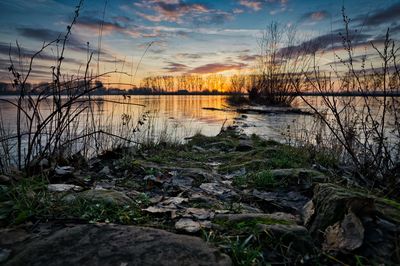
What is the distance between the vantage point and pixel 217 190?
3285mm

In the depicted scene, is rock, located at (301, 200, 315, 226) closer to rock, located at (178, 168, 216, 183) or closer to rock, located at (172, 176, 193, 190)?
rock, located at (172, 176, 193, 190)

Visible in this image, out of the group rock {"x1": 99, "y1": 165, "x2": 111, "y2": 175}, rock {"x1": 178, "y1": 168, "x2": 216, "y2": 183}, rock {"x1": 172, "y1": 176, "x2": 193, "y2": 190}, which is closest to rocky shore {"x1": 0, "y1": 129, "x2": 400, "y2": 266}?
rock {"x1": 172, "y1": 176, "x2": 193, "y2": 190}

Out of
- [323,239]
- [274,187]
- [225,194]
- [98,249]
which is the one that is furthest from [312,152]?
[98,249]

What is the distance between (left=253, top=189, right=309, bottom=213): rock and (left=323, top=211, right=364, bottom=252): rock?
1.00 meters

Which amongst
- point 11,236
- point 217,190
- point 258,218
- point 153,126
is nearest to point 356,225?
point 258,218

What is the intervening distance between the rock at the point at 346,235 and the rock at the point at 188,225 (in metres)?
0.82

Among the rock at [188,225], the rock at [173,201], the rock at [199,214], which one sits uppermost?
the rock at [188,225]

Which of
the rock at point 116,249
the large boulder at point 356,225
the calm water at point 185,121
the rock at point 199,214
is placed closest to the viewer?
the rock at point 116,249

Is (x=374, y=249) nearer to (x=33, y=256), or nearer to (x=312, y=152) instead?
(x=33, y=256)

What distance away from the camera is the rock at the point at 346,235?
1.58 m

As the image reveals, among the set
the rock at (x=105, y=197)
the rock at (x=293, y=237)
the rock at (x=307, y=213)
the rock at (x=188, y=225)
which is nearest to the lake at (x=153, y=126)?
the rock at (x=105, y=197)

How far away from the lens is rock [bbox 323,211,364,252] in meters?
1.58

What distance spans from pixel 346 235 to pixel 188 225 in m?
1.01

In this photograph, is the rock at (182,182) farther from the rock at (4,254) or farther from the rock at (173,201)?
the rock at (4,254)
